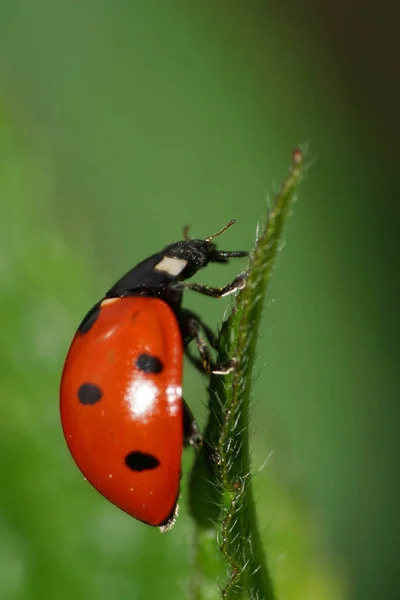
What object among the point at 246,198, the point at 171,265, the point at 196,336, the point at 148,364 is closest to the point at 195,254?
the point at 171,265

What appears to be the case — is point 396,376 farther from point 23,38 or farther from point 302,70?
point 23,38

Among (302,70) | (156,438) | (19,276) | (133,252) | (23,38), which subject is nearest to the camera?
(156,438)

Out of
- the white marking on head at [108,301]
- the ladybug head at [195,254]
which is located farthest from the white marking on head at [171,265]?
the white marking on head at [108,301]

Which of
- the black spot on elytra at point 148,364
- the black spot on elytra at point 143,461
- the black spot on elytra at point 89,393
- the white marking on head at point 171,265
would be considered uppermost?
the white marking on head at point 171,265

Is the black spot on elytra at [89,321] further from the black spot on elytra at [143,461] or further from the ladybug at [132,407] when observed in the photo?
the black spot on elytra at [143,461]

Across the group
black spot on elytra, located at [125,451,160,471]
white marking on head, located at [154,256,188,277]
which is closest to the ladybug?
black spot on elytra, located at [125,451,160,471]

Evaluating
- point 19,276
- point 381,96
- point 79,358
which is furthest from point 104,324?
point 381,96

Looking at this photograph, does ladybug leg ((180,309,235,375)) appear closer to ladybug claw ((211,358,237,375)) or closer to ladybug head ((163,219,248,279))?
ladybug head ((163,219,248,279))
